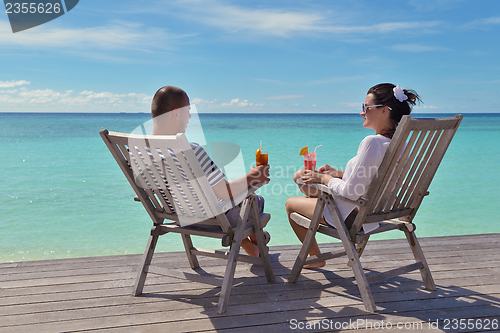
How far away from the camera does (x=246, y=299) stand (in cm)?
235

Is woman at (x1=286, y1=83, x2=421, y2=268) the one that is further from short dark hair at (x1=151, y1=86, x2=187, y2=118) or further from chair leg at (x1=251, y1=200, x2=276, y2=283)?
short dark hair at (x1=151, y1=86, x2=187, y2=118)

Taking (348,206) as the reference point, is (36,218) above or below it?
above

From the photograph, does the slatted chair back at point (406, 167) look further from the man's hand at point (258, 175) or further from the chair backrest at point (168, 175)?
the chair backrest at point (168, 175)

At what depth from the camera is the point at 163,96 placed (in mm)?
2180

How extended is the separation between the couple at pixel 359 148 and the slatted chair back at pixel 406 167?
9 cm

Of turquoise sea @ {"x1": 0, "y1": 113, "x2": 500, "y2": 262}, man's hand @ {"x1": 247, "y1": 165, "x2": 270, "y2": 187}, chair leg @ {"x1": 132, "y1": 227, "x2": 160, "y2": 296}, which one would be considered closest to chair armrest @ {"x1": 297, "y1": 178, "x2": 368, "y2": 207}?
man's hand @ {"x1": 247, "y1": 165, "x2": 270, "y2": 187}

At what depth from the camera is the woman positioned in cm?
217

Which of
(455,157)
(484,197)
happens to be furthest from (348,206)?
(455,157)

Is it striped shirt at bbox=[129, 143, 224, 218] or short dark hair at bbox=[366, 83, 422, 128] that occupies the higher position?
short dark hair at bbox=[366, 83, 422, 128]

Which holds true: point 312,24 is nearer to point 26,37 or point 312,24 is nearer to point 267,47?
point 267,47

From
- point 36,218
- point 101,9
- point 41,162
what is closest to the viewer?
point 36,218

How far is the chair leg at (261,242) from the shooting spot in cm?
248

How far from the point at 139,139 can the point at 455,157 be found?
54.6ft

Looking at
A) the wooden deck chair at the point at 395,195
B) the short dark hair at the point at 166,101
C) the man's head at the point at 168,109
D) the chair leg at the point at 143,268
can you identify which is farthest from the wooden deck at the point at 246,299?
the short dark hair at the point at 166,101
